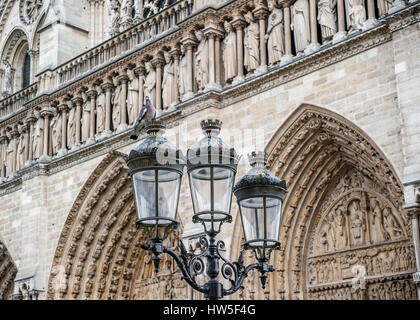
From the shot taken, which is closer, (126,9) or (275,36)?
(275,36)

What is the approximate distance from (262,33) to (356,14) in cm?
206

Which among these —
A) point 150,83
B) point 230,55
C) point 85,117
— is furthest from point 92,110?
point 230,55

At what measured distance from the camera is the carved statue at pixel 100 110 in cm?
1695

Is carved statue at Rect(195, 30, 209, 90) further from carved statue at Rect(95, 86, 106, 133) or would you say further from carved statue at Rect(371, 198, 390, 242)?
carved statue at Rect(371, 198, 390, 242)

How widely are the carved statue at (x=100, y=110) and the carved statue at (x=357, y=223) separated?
628 cm

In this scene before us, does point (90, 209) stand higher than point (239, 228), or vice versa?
point (90, 209)

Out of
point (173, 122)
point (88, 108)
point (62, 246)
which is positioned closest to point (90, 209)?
point (62, 246)

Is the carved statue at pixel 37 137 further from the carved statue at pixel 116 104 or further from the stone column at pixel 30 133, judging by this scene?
the carved statue at pixel 116 104

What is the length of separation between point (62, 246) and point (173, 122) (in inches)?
169

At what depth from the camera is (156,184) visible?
620 centimetres

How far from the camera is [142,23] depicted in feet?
53.6

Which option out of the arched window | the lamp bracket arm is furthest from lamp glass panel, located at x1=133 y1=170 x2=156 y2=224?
the arched window

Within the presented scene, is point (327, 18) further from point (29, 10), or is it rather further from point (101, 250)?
point (29, 10)
